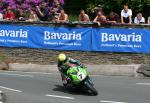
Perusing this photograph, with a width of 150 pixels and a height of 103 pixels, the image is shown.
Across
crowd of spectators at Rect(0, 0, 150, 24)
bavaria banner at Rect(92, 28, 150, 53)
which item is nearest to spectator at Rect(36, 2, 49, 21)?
crowd of spectators at Rect(0, 0, 150, 24)

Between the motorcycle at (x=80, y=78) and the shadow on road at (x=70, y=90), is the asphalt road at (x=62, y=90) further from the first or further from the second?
the motorcycle at (x=80, y=78)

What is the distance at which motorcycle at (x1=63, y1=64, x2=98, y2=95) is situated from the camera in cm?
1634

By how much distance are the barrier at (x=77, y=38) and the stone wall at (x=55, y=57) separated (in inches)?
8.9

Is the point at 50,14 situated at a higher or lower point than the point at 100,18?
higher

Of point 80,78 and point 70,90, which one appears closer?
point 80,78

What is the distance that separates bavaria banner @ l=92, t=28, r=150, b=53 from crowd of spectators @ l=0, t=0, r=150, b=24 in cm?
56

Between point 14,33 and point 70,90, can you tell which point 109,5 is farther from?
point 70,90

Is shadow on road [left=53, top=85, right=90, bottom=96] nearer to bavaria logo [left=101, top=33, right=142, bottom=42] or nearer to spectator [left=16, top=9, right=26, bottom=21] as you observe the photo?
bavaria logo [left=101, top=33, right=142, bottom=42]

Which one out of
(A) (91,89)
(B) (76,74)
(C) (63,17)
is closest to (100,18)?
(C) (63,17)

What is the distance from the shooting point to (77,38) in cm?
2455

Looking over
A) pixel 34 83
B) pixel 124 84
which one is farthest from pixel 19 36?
pixel 124 84

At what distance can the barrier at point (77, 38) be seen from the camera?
896 inches

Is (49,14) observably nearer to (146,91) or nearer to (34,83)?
(34,83)

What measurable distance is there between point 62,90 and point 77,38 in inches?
278
